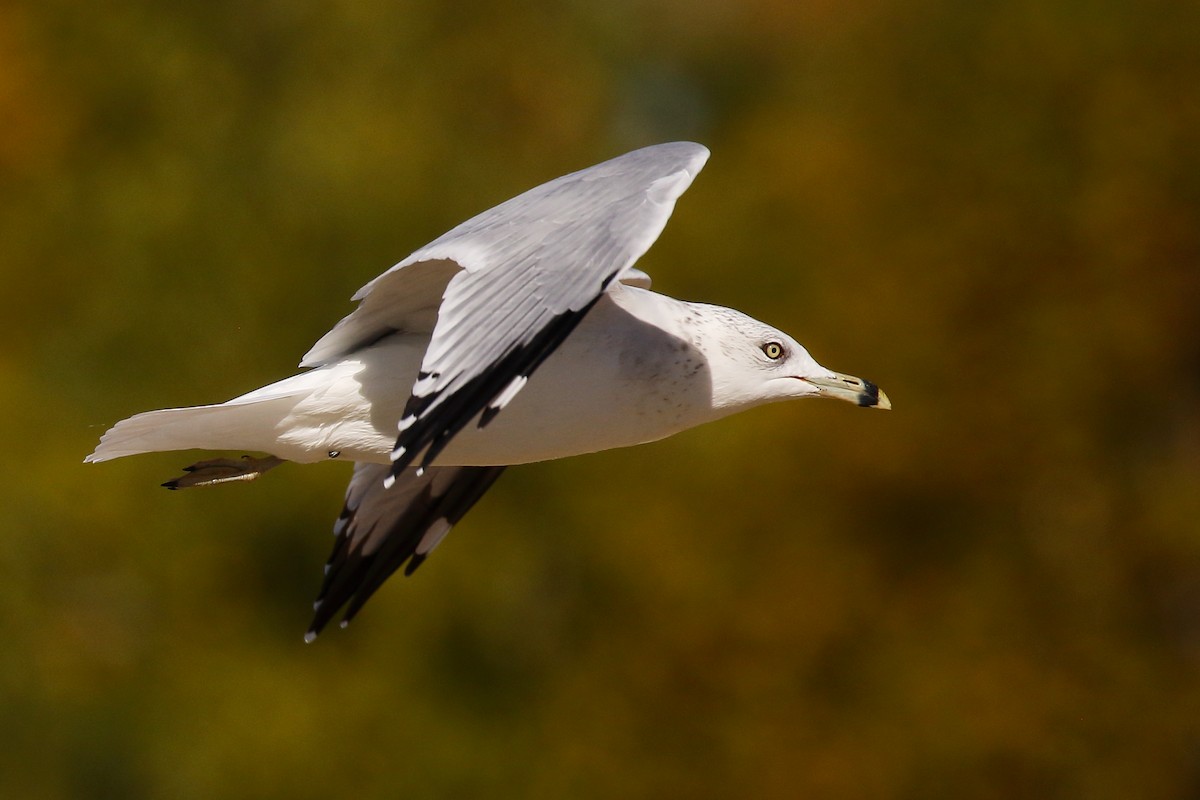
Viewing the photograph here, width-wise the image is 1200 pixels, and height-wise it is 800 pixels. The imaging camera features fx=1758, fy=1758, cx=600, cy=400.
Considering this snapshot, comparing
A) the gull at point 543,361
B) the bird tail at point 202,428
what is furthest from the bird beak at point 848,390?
the bird tail at point 202,428

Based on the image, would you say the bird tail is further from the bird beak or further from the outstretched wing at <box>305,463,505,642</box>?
the bird beak

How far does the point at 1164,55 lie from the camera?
10.0 m

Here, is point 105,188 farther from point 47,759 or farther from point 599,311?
point 599,311

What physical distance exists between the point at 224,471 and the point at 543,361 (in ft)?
3.63

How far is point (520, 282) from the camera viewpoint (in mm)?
2908

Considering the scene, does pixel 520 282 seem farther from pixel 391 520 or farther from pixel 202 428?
pixel 391 520

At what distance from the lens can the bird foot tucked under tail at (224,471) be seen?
3.74 m

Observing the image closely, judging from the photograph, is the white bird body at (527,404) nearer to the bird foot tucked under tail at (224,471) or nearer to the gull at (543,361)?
the gull at (543,361)

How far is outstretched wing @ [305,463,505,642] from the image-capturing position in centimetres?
422

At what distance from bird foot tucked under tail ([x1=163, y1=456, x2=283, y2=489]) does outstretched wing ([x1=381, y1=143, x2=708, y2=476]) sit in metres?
0.75

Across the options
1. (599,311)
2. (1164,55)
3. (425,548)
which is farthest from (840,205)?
(599,311)

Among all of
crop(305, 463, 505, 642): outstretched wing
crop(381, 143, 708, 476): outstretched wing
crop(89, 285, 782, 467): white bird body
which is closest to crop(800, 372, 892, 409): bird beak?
crop(89, 285, 782, 467): white bird body

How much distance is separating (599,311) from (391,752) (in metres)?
4.49

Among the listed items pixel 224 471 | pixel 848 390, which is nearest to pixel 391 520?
pixel 224 471
